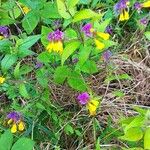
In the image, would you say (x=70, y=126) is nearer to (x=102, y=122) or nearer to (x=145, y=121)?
(x=102, y=122)

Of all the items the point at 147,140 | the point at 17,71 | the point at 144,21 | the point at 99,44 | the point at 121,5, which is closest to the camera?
the point at 147,140

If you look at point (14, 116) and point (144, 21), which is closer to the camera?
point (14, 116)

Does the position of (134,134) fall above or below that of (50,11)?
below

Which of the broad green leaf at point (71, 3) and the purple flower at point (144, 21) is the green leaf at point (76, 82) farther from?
the purple flower at point (144, 21)

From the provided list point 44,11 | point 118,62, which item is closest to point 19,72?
point 44,11

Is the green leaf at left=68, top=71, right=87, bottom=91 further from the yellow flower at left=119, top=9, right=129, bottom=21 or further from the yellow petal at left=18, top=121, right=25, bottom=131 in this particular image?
the yellow flower at left=119, top=9, right=129, bottom=21

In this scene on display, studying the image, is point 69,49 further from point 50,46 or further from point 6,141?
point 6,141

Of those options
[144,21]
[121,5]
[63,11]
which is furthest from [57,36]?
[144,21]
